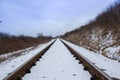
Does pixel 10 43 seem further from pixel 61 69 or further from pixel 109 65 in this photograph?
pixel 61 69

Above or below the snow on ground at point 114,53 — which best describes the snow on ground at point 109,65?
below

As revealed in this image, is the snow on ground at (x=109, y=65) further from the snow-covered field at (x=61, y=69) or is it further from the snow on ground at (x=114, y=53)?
the snow on ground at (x=114, y=53)

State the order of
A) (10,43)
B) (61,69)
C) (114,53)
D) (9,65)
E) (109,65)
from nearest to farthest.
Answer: (61,69)
(109,65)
(9,65)
(114,53)
(10,43)

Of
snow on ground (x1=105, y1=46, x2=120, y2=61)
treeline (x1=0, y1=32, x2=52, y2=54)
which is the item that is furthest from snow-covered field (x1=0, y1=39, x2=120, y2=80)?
→ treeline (x1=0, y1=32, x2=52, y2=54)

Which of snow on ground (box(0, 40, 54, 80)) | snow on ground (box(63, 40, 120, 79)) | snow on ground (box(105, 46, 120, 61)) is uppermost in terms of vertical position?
snow on ground (box(105, 46, 120, 61))

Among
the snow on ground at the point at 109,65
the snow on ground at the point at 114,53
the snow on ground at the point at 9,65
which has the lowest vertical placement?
the snow on ground at the point at 9,65

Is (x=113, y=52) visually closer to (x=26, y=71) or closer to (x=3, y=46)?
(x=26, y=71)

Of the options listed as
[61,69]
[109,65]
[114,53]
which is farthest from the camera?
[114,53]

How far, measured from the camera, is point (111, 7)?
20047 mm

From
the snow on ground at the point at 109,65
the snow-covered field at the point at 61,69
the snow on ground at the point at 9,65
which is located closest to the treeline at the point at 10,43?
the snow on ground at the point at 9,65

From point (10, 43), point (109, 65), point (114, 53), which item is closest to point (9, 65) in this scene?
point (109, 65)

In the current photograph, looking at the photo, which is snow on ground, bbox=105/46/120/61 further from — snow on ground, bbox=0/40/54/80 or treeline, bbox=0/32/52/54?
treeline, bbox=0/32/52/54

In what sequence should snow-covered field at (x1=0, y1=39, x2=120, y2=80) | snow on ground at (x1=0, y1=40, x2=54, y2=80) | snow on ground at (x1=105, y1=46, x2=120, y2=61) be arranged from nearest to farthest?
snow-covered field at (x1=0, y1=39, x2=120, y2=80)
snow on ground at (x1=0, y1=40, x2=54, y2=80)
snow on ground at (x1=105, y1=46, x2=120, y2=61)

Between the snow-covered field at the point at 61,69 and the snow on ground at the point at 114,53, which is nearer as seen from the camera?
the snow-covered field at the point at 61,69
